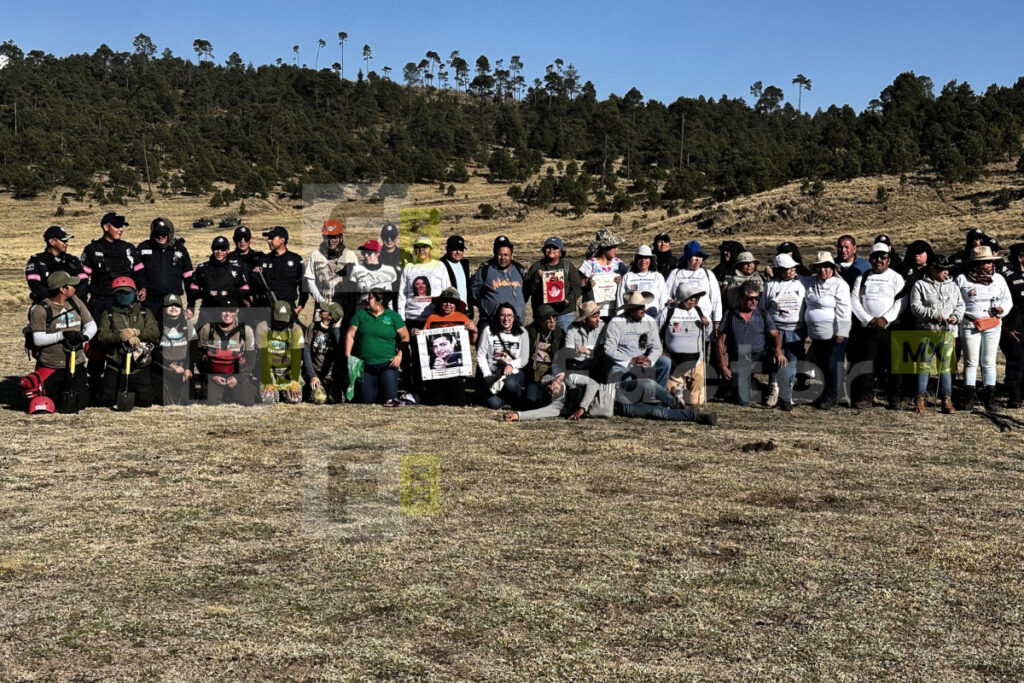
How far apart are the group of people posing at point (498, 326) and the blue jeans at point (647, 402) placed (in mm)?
15

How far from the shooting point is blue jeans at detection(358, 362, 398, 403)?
11.2m

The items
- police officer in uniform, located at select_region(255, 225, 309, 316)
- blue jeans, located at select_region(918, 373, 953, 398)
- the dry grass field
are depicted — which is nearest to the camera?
the dry grass field

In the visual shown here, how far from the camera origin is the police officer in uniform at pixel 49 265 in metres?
10.8

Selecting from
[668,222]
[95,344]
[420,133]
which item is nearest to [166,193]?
[420,133]

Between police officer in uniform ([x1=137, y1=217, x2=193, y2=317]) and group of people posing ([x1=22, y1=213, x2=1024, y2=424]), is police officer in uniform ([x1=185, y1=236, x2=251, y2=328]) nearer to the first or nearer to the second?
group of people posing ([x1=22, y1=213, x2=1024, y2=424])

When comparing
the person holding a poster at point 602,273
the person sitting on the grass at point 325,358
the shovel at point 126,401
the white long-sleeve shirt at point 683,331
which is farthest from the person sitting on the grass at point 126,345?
the white long-sleeve shirt at point 683,331

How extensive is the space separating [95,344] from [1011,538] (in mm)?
9172

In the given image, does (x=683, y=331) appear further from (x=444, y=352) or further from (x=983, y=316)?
(x=983, y=316)

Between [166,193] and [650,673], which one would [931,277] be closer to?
[650,673]

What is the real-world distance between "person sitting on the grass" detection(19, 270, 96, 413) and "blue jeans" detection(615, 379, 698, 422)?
5771 millimetres

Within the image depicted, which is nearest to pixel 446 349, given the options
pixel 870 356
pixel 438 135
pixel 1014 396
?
pixel 870 356

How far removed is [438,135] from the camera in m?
93.2

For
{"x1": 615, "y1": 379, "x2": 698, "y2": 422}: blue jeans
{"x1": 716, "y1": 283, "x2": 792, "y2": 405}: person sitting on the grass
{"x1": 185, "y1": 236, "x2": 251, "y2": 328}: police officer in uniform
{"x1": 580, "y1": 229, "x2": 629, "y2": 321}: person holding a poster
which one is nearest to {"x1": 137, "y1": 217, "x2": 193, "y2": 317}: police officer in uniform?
{"x1": 185, "y1": 236, "x2": 251, "y2": 328}: police officer in uniform

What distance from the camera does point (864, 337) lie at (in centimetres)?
1119
